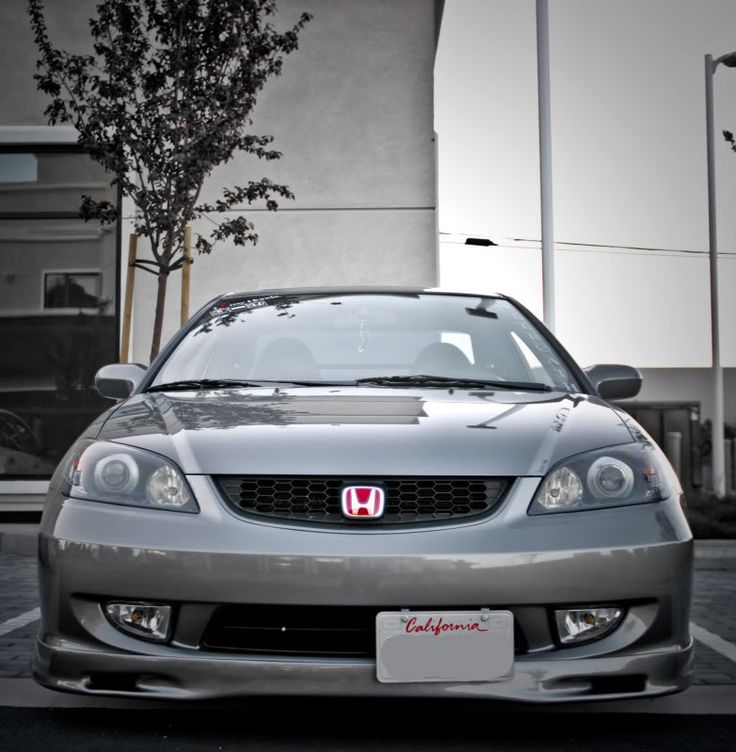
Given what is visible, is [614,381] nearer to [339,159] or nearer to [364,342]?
[364,342]

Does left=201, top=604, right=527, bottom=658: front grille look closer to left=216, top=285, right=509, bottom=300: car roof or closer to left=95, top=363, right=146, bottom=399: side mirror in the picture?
left=95, top=363, right=146, bottom=399: side mirror

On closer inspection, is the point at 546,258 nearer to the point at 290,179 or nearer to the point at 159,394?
the point at 290,179

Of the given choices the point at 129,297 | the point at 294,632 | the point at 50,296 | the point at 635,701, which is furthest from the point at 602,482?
the point at 50,296

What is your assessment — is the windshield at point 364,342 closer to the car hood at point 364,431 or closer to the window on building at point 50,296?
the car hood at point 364,431

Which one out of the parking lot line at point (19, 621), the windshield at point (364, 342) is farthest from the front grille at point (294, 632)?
the parking lot line at point (19, 621)

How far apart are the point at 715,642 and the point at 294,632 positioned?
3.01 m

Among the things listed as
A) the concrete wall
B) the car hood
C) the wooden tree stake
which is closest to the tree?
the wooden tree stake

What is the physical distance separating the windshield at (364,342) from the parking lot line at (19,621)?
6.22 feet

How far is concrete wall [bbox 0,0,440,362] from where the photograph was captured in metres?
12.6

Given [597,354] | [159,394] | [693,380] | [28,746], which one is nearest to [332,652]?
[28,746]

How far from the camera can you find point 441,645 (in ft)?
10.6

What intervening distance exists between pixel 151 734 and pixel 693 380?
7095cm

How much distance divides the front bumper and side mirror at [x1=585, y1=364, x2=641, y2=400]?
1.38m

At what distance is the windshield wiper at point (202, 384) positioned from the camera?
4.38m
